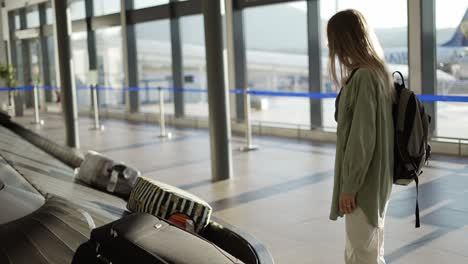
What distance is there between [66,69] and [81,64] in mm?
9195

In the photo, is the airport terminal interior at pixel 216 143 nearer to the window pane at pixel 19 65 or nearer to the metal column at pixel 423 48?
the metal column at pixel 423 48

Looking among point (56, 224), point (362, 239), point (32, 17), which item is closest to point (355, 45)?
point (362, 239)

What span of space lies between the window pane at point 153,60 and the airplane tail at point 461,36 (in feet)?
27.5

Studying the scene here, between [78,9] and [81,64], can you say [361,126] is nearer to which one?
[78,9]

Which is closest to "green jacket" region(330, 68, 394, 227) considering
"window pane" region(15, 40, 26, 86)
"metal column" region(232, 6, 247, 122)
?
"metal column" region(232, 6, 247, 122)

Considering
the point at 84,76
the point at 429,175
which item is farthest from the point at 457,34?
the point at 84,76

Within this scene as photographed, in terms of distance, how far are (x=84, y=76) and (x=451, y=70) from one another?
1435cm

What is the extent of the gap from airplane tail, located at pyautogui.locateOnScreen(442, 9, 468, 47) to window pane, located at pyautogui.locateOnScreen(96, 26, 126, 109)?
428 inches

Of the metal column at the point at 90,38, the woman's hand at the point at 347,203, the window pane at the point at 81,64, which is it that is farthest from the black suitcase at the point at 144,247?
the window pane at the point at 81,64

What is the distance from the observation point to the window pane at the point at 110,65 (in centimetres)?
1791

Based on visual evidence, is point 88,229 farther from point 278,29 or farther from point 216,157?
point 278,29

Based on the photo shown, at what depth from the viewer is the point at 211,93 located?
301 inches

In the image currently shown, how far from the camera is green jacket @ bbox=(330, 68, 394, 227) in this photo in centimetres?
278

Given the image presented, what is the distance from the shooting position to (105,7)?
1769 cm
